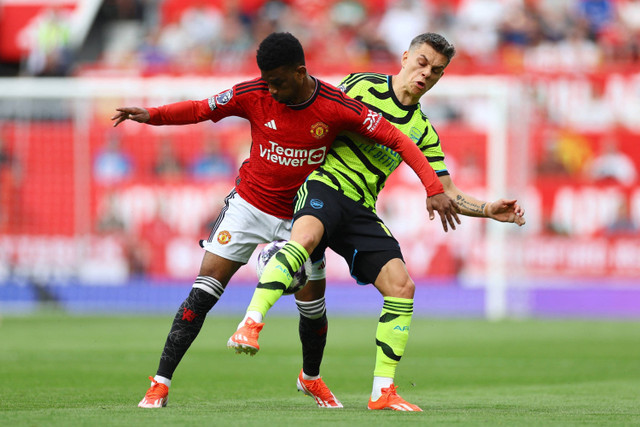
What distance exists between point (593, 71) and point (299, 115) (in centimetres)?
1561

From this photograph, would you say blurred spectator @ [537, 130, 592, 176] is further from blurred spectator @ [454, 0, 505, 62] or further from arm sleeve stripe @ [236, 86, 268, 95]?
arm sleeve stripe @ [236, 86, 268, 95]

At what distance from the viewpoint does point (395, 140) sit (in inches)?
272

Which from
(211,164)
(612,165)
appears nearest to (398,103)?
(211,164)

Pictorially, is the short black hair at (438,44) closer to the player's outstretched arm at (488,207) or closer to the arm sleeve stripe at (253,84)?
the player's outstretched arm at (488,207)

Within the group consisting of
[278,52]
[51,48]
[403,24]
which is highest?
[403,24]

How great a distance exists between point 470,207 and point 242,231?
1.50 meters

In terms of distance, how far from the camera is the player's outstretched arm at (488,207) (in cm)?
697

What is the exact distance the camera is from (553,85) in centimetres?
2142

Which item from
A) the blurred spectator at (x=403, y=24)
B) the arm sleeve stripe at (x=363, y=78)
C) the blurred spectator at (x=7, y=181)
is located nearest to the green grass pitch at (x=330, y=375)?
the arm sleeve stripe at (x=363, y=78)

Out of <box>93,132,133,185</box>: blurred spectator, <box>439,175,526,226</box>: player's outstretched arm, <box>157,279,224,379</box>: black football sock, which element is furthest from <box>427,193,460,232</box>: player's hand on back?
<box>93,132,133,185</box>: blurred spectator

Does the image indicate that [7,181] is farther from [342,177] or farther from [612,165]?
[342,177]

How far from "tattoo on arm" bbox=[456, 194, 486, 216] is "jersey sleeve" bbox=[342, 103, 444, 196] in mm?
306

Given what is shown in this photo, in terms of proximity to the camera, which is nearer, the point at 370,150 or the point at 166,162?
the point at 370,150

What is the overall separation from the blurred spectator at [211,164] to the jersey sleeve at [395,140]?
44.6 ft
